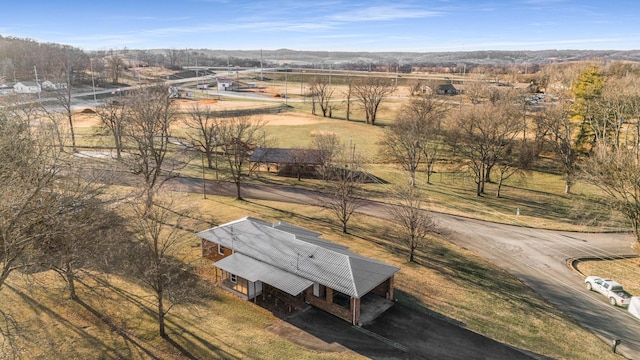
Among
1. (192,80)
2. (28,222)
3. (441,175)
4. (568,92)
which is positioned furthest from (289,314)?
(192,80)

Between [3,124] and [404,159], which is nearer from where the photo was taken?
[3,124]

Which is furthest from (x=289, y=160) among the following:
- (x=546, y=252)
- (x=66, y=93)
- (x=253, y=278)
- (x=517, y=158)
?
(x=66, y=93)

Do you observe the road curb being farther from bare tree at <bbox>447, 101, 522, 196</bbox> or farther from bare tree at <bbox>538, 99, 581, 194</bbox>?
bare tree at <bbox>447, 101, 522, 196</bbox>

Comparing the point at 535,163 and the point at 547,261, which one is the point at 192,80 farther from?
the point at 547,261

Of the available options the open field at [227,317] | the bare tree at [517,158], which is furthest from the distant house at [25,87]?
the bare tree at [517,158]

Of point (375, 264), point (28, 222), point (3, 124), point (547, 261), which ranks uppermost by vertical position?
point (3, 124)

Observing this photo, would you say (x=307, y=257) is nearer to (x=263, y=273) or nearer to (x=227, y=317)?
(x=263, y=273)

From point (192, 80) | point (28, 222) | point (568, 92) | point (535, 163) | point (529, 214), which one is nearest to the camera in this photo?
point (28, 222)

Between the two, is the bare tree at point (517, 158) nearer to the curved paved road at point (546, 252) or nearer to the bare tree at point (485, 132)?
the bare tree at point (485, 132)
